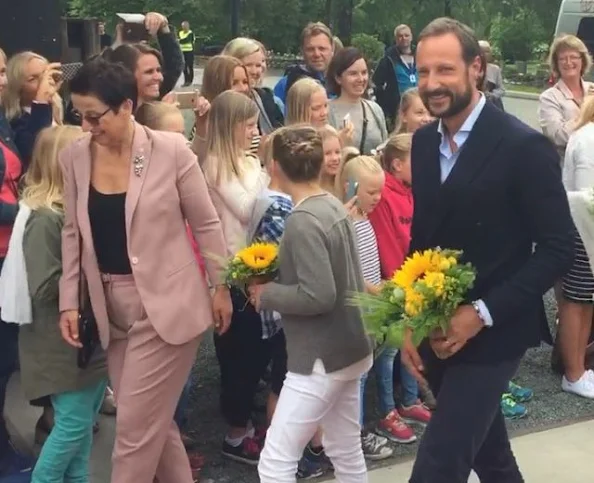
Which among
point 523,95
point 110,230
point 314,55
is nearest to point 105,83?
point 110,230

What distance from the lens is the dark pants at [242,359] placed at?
4617mm

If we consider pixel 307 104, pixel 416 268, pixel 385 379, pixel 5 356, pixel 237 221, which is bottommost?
pixel 385 379

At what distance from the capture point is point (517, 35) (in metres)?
40.3

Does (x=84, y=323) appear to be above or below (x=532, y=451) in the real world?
above

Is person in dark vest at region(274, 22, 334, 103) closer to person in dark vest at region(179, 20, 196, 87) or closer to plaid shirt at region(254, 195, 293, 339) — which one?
plaid shirt at region(254, 195, 293, 339)

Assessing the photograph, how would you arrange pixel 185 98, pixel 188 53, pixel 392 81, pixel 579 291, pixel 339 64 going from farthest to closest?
pixel 188 53 → pixel 392 81 → pixel 185 98 → pixel 339 64 → pixel 579 291

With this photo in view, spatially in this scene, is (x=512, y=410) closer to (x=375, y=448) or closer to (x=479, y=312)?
(x=375, y=448)

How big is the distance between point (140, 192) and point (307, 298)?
29.3 inches

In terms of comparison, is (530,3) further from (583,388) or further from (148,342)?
(148,342)

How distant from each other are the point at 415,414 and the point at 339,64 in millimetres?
2321

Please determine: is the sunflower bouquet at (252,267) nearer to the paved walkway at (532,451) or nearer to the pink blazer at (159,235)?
the pink blazer at (159,235)

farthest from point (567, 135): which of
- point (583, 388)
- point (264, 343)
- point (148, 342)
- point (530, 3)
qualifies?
point (530, 3)

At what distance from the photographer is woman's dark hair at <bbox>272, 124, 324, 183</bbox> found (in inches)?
140

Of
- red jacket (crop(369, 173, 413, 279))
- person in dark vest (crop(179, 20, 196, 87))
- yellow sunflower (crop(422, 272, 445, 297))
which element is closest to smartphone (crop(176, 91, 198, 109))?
red jacket (crop(369, 173, 413, 279))
